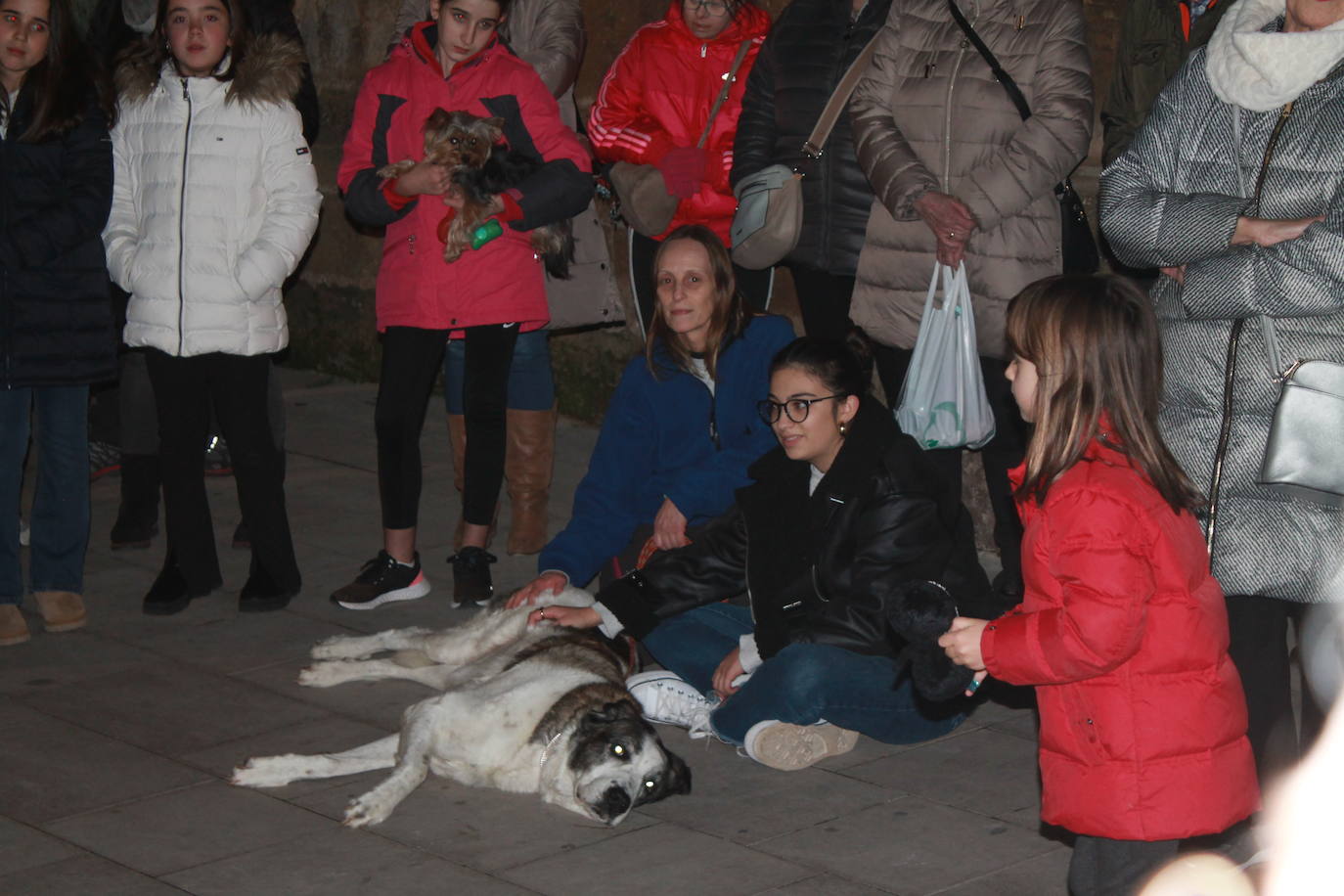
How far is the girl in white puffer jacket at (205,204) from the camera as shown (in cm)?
590

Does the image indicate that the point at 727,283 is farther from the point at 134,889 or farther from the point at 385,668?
the point at 134,889

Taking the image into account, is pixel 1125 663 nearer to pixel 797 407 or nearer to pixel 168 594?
pixel 797 407

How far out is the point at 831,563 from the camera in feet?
16.2

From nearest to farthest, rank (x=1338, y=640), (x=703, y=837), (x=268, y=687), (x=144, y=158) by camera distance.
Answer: (x=1338, y=640) → (x=703, y=837) → (x=268, y=687) → (x=144, y=158)

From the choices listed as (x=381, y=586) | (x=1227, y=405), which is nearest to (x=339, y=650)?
(x=381, y=586)

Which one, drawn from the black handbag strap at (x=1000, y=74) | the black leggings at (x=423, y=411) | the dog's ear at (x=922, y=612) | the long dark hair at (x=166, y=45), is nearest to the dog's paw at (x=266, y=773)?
the black leggings at (x=423, y=411)

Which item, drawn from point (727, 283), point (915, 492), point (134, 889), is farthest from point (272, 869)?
point (727, 283)

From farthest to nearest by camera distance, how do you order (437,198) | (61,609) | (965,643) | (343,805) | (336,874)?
(437,198), (61,609), (343,805), (336,874), (965,643)

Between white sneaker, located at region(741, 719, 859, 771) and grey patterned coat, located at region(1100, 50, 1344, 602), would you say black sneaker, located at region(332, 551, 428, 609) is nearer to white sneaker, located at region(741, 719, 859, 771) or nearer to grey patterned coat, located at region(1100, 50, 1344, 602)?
white sneaker, located at region(741, 719, 859, 771)

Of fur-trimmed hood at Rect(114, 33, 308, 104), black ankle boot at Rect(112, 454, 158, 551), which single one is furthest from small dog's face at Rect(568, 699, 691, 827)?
black ankle boot at Rect(112, 454, 158, 551)

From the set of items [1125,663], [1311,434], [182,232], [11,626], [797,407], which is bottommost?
[11,626]

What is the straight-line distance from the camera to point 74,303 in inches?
229

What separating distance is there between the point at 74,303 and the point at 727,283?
2286 millimetres

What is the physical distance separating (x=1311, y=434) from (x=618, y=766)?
76.2 inches
